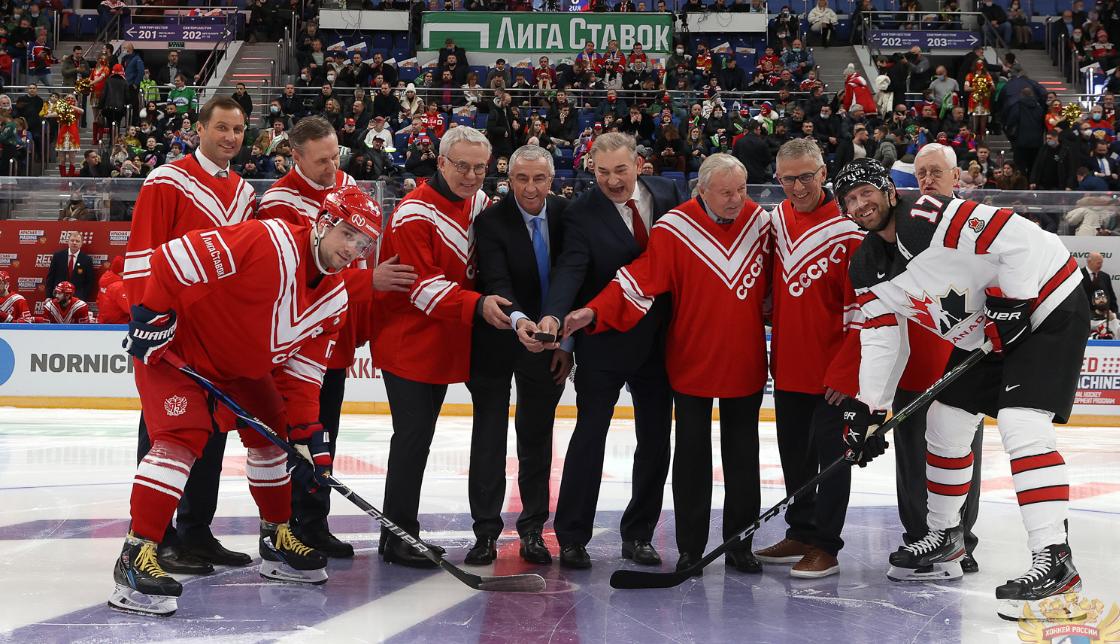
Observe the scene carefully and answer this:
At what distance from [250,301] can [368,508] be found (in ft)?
2.67

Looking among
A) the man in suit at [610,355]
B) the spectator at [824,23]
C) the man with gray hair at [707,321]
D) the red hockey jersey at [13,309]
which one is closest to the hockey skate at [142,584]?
the man in suit at [610,355]

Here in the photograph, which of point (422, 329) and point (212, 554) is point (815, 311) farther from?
point (212, 554)

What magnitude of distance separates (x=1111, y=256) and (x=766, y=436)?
3651mm

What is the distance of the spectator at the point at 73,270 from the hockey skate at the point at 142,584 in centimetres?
710

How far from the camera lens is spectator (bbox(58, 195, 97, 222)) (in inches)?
403

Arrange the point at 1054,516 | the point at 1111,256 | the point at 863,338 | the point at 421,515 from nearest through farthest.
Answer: the point at 1054,516 < the point at 863,338 < the point at 421,515 < the point at 1111,256

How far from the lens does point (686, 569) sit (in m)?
3.96

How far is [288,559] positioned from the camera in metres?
3.97

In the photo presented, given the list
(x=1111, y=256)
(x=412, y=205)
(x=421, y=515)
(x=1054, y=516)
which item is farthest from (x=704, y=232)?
(x=1111, y=256)

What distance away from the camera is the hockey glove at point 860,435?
3.83 m

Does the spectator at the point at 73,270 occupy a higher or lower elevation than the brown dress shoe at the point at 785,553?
higher

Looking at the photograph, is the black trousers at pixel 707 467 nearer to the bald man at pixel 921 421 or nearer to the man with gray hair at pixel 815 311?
the man with gray hair at pixel 815 311

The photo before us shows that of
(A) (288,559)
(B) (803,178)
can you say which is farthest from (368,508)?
(B) (803,178)

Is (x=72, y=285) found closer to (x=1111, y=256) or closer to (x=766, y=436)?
(x=766, y=436)
